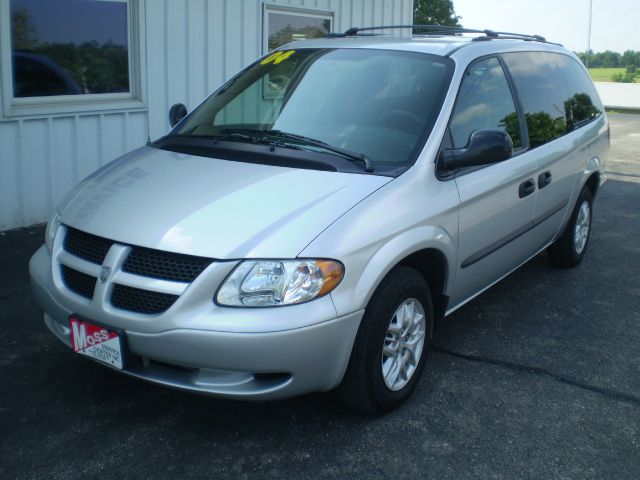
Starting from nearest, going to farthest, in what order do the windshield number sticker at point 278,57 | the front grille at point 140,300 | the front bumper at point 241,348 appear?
the front bumper at point 241,348
the front grille at point 140,300
the windshield number sticker at point 278,57

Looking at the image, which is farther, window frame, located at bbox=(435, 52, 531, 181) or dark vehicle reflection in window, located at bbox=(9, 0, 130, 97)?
dark vehicle reflection in window, located at bbox=(9, 0, 130, 97)

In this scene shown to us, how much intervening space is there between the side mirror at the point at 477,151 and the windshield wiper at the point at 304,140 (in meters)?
0.45

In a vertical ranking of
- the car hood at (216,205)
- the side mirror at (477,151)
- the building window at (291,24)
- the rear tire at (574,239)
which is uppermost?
the building window at (291,24)

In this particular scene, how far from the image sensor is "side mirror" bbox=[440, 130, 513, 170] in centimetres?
385

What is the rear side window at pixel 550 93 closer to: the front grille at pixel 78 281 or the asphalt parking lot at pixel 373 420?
the asphalt parking lot at pixel 373 420

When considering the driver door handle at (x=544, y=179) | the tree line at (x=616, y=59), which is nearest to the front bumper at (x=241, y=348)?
the driver door handle at (x=544, y=179)

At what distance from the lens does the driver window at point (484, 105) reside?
4074 mm

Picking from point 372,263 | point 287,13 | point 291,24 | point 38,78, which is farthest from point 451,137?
point 291,24

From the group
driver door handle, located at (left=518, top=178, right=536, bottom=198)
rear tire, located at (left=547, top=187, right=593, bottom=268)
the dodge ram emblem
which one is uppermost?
driver door handle, located at (left=518, top=178, right=536, bottom=198)

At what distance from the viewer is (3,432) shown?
3377mm

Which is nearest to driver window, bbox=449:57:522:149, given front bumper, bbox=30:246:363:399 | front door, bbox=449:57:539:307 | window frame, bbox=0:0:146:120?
front door, bbox=449:57:539:307

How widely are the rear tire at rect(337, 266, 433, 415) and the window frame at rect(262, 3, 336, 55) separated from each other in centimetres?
584

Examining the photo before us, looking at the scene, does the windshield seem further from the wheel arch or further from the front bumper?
the front bumper

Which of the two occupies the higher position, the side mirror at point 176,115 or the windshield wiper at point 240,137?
the side mirror at point 176,115
